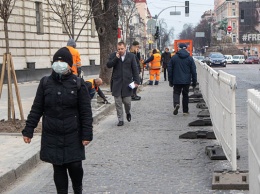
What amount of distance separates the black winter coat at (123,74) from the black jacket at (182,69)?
1.62 m

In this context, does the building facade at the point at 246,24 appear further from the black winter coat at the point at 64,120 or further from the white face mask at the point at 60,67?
the white face mask at the point at 60,67

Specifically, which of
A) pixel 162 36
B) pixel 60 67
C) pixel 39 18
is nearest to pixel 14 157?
pixel 60 67

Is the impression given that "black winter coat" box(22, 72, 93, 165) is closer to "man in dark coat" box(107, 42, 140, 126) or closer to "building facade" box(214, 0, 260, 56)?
"man in dark coat" box(107, 42, 140, 126)

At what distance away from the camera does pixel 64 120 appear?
17.6ft

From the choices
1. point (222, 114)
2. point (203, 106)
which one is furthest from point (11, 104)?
point (203, 106)

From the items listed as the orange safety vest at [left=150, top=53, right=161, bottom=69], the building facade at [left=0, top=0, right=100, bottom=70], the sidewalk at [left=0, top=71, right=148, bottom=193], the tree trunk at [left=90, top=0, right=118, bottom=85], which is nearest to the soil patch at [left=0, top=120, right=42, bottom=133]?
the sidewalk at [left=0, top=71, right=148, bottom=193]

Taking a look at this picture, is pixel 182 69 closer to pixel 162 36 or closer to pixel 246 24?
pixel 162 36

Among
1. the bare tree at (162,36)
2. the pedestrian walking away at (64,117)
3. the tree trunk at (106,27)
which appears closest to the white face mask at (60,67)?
the pedestrian walking away at (64,117)

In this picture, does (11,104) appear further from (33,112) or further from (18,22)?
(18,22)

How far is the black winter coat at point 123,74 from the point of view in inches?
471

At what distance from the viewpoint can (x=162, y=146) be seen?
372 inches

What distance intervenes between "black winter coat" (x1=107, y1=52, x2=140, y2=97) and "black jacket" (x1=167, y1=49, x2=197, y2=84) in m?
1.62

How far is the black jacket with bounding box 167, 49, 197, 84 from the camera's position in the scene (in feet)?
43.8

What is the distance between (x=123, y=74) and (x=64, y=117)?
6642 millimetres
